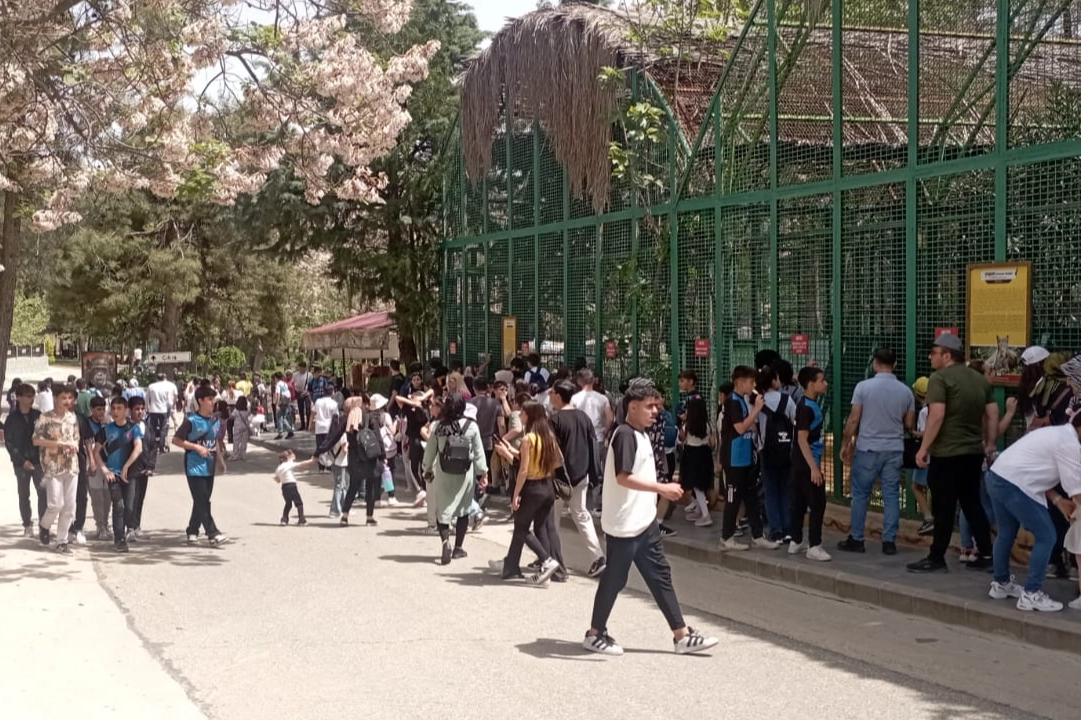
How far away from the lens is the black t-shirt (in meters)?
10.4

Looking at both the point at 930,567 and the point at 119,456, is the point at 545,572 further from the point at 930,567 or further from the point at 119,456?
the point at 119,456

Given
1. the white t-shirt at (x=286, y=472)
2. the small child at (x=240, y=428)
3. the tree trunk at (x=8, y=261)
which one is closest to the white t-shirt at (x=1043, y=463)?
the white t-shirt at (x=286, y=472)

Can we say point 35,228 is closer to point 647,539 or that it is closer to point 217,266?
point 647,539

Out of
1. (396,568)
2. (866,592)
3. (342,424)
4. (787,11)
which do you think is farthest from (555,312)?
(866,592)

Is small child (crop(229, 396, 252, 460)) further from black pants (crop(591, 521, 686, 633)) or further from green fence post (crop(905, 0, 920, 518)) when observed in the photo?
black pants (crop(591, 521, 686, 633))

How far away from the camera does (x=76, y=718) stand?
6516mm

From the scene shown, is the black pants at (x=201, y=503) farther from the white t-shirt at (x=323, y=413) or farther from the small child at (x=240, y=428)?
the small child at (x=240, y=428)

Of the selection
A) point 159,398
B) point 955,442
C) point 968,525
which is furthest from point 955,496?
point 159,398

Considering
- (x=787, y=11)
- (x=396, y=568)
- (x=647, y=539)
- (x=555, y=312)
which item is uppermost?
(x=787, y=11)

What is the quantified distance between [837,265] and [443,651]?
21.7ft

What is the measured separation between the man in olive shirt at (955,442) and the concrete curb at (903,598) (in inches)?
26.3

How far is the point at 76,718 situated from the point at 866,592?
5883mm

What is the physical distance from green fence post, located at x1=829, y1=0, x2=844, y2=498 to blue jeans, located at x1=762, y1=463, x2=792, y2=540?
4.45ft

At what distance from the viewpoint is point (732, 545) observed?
11469 millimetres
